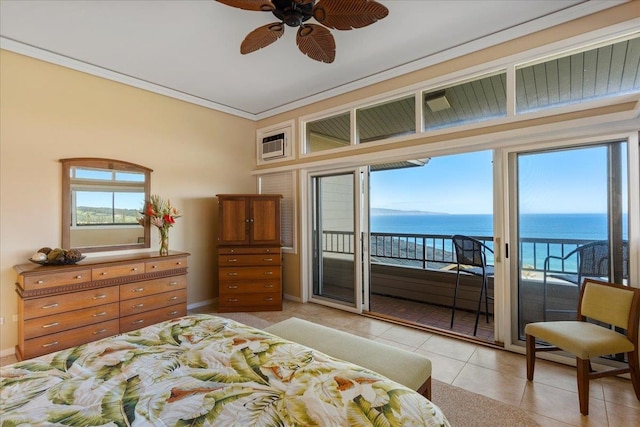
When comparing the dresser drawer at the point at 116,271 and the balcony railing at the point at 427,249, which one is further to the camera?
the dresser drawer at the point at 116,271

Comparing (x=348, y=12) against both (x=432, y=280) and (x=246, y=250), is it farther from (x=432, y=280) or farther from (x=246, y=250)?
(x=432, y=280)

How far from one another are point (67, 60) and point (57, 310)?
262 cm

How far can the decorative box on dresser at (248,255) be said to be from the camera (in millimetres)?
4152

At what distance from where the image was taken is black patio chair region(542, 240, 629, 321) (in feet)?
8.27

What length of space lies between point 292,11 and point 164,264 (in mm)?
2975

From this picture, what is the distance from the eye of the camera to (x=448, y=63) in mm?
3160

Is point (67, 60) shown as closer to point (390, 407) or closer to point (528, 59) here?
point (390, 407)

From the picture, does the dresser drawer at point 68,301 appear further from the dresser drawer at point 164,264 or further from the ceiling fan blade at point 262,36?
the ceiling fan blade at point 262,36

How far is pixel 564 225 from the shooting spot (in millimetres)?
2721

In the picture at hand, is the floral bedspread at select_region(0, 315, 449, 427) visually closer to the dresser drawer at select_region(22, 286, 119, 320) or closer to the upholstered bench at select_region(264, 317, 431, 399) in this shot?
the upholstered bench at select_region(264, 317, 431, 399)

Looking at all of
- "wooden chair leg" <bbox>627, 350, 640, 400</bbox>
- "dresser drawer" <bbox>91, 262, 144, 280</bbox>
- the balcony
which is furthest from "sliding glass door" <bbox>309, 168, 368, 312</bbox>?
"wooden chair leg" <bbox>627, 350, 640, 400</bbox>

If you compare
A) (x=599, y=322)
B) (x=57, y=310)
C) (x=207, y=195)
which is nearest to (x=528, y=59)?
(x=599, y=322)

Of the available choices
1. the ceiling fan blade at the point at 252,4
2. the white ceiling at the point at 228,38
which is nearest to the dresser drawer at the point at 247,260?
the white ceiling at the point at 228,38

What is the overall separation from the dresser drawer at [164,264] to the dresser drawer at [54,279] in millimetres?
553
